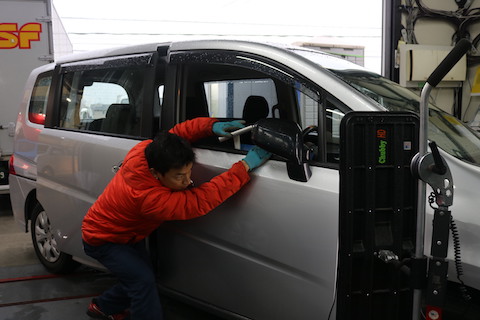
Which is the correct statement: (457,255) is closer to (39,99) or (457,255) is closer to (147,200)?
(147,200)

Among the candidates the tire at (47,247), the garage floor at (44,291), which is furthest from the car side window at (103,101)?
the garage floor at (44,291)

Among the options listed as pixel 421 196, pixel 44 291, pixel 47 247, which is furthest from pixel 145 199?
pixel 47 247

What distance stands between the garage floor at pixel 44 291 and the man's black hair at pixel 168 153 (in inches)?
50.1

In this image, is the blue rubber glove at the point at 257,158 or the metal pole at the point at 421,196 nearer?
the metal pole at the point at 421,196

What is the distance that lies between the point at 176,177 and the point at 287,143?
565 mm

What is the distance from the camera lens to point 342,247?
1.75m

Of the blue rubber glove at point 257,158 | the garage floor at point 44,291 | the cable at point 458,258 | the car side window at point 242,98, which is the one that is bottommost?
the garage floor at point 44,291

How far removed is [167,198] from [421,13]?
15.4 feet

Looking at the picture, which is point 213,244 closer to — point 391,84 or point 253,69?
point 253,69

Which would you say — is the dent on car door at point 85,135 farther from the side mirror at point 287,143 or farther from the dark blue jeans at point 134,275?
the side mirror at point 287,143

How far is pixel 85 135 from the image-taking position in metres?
3.26

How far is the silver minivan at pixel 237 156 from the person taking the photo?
6.90ft

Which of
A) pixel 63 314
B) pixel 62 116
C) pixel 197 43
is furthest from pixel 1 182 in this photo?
pixel 197 43

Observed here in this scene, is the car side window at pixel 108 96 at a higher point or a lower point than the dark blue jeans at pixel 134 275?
higher
